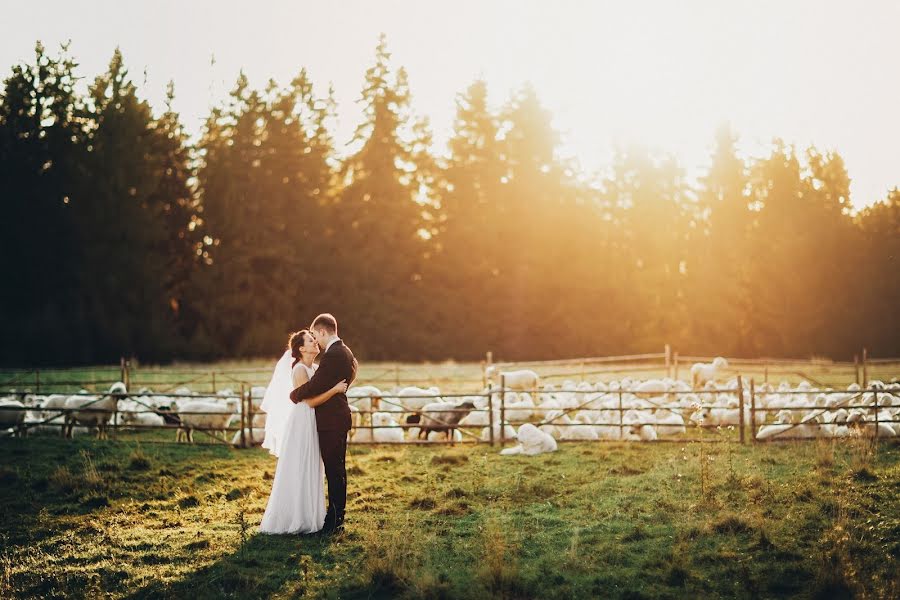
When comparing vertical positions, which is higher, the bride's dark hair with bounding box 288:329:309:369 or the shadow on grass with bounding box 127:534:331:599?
the bride's dark hair with bounding box 288:329:309:369

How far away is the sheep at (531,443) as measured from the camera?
13.8 meters

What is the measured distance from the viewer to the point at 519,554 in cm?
739

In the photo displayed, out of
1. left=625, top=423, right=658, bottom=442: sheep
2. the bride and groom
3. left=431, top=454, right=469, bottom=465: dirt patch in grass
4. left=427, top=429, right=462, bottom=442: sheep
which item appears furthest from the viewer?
left=427, top=429, right=462, bottom=442: sheep

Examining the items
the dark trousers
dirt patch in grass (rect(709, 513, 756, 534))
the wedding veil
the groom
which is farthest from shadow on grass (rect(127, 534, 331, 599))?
dirt patch in grass (rect(709, 513, 756, 534))

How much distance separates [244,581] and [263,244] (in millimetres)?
38859

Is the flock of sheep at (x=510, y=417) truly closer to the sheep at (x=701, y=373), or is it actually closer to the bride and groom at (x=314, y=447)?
the bride and groom at (x=314, y=447)

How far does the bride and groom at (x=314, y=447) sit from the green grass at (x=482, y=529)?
268 millimetres

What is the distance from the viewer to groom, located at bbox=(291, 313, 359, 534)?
801 centimetres

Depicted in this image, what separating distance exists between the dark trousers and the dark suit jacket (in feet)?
0.32

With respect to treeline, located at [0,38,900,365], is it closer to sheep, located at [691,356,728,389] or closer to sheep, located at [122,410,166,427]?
sheep, located at [691,356,728,389]

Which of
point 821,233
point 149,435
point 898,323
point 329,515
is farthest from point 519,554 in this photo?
point 821,233

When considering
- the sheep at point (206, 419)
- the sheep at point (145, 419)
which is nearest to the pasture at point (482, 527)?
the sheep at point (206, 419)

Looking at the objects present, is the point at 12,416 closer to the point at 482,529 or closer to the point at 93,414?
the point at 93,414

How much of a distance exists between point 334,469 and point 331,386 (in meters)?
0.90
